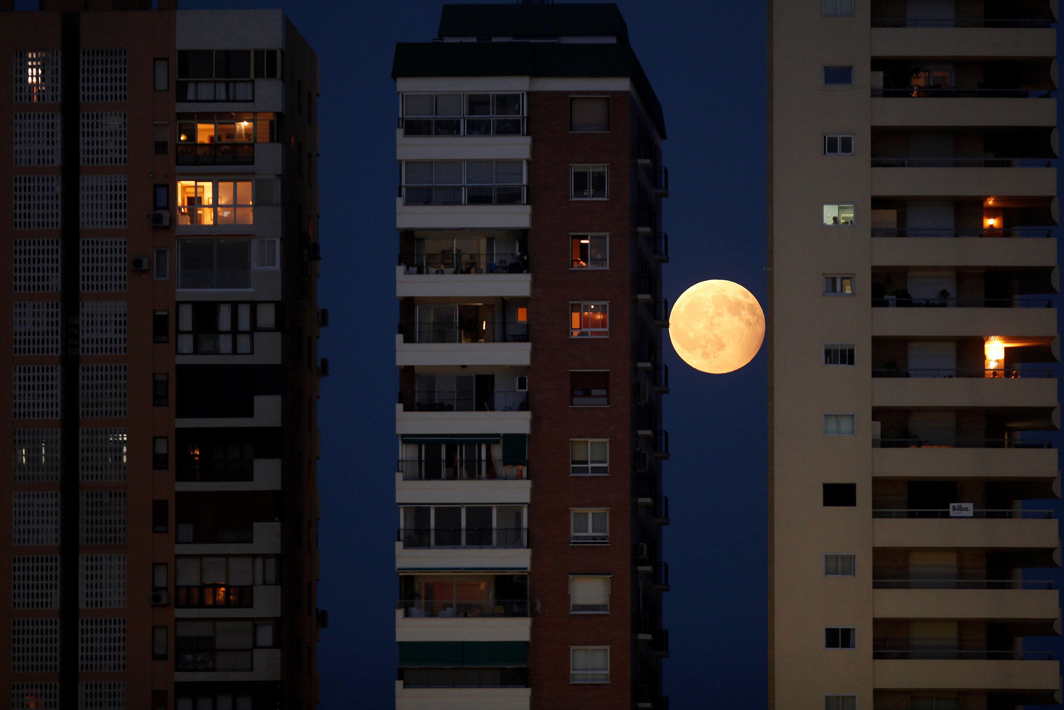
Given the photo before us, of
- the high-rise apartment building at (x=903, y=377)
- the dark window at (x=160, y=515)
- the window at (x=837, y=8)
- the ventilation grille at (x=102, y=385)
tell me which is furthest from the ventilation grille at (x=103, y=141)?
the window at (x=837, y=8)

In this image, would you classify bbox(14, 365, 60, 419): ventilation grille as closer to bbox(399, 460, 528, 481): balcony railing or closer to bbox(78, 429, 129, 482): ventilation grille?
bbox(78, 429, 129, 482): ventilation grille

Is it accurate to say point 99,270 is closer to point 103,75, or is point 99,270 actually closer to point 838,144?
point 103,75

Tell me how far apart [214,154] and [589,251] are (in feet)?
44.4

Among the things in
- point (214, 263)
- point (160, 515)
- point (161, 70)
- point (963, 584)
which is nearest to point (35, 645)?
point (160, 515)

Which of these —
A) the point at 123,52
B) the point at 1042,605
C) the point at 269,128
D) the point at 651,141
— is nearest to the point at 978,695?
the point at 1042,605

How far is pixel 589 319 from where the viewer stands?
220ft

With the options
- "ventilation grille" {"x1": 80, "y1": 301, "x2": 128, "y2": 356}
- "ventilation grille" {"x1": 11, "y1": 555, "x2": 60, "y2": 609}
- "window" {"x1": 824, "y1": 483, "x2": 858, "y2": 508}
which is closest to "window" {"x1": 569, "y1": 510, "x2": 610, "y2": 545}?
"window" {"x1": 824, "y1": 483, "x2": 858, "y2": 508}

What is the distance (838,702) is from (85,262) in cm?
2876

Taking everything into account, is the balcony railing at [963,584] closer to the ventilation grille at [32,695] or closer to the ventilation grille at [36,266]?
the ventilation grille at [32,695]

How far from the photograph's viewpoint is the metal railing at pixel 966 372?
221 feet

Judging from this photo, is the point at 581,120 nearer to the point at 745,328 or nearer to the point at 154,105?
the point at 745,328

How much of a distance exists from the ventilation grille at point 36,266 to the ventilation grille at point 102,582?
9.23m

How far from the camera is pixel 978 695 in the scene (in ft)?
216

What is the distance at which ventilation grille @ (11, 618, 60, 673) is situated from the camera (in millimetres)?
69688
